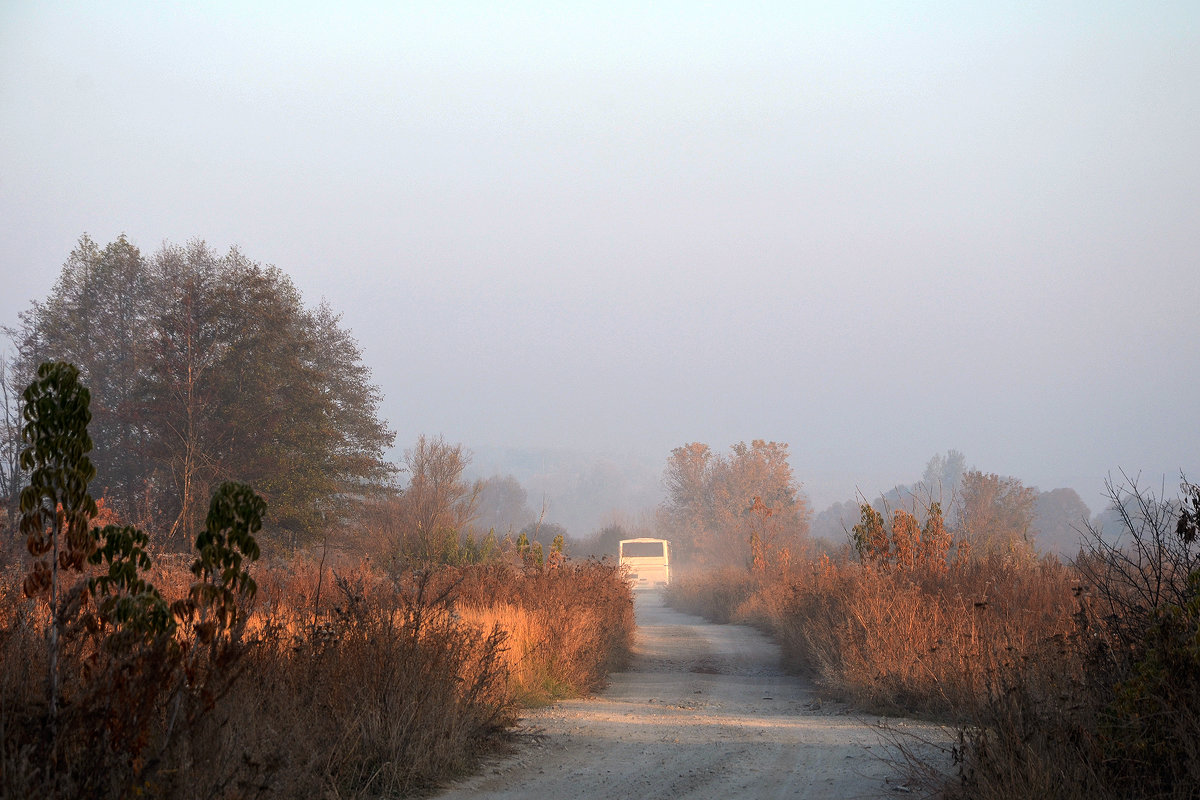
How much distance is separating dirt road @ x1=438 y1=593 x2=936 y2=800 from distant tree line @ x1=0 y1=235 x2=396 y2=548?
52.5 ft

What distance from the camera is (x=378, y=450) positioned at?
3678cm

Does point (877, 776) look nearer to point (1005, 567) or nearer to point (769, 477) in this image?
point (1005, 567)

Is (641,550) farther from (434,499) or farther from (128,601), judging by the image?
(128,601)

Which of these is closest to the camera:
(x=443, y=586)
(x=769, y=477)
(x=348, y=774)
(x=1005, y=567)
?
(x=348, y=774)

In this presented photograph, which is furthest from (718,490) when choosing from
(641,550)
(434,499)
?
(434,499)

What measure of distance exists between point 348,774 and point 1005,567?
1049cm

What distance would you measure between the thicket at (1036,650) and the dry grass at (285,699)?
11.8 feet

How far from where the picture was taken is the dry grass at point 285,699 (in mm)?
3611

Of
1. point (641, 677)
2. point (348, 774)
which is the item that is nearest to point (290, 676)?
point (348, 774)

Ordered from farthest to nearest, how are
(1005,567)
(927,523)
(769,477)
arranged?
(769,477) < (927,523) < (1005,567)

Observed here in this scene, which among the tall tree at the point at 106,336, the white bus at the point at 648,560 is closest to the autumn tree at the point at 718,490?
the white bus at the point at 648,560

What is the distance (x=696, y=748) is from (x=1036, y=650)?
3267 millimetres

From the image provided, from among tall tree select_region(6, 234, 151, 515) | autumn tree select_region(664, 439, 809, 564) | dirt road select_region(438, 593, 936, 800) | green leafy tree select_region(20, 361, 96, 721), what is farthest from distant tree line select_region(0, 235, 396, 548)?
autumn tree select_region(664, 439, 809, 564)

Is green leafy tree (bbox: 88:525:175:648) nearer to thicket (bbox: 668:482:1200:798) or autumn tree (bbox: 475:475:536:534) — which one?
thicket (bbox: 668:482:1200:798)
